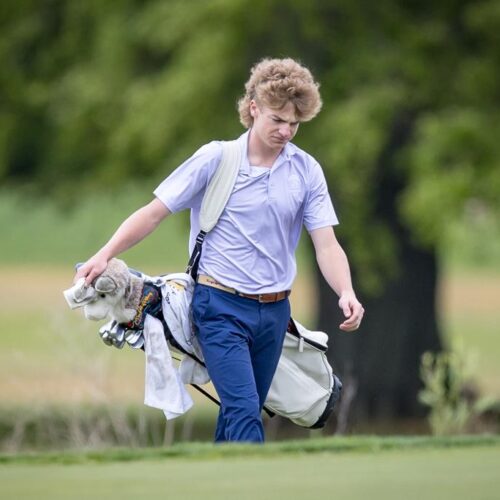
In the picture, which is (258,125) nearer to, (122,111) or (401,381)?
(122,111)

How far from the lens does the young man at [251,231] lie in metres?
5.63

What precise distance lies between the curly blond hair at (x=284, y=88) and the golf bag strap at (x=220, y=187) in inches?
9.2

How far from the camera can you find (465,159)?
1280cm

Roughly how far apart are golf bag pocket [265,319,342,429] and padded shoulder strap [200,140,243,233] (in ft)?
2.20

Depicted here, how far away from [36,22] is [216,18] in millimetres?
3294

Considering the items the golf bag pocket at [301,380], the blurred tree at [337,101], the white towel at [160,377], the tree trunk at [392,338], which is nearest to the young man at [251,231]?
the white towel at [160,377]

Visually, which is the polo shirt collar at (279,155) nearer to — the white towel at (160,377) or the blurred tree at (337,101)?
the white towel at (160,377)

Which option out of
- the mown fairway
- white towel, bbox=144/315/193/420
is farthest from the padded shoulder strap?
the mown fairway

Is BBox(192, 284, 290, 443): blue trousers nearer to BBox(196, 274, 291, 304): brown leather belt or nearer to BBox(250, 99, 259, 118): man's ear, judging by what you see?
BBox(196, 274, 291, 304): brown leather belt

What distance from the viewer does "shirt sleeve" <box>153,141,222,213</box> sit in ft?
18.5

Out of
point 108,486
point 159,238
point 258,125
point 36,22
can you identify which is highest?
point 159,238

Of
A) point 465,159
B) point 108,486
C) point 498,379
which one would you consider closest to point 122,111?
point 465,159

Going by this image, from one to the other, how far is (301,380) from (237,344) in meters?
0.57

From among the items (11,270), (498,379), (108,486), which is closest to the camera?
(108,486)
